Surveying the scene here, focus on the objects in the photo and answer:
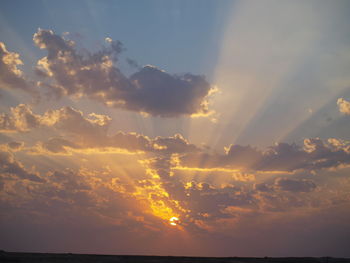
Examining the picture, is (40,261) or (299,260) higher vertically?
(299,260)

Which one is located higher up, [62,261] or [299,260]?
[299,260]

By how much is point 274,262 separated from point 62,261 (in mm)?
55500

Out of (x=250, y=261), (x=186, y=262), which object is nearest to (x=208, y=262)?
(x=186, y=262)

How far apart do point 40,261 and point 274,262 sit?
59.9 m

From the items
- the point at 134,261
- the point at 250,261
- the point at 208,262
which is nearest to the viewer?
the point at 134,261

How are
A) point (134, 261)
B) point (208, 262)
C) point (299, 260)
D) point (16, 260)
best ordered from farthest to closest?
1. point (299, 260)
2. point (208, 262)
3. point (134, 261)
4. point (16, 260)

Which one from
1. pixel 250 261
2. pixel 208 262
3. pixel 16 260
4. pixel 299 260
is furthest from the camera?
pixel 299 260

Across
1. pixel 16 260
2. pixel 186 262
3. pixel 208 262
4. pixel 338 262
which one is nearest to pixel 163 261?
pixel 186 262

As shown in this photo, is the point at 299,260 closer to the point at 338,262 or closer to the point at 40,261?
the point at 338,262

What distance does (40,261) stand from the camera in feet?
228

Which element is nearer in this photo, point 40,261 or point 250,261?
point 40,261

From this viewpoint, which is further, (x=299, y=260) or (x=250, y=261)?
(x=299, y=260)

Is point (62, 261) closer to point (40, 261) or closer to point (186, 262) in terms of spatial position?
point (40, 261)

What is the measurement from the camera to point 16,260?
2694 inches
